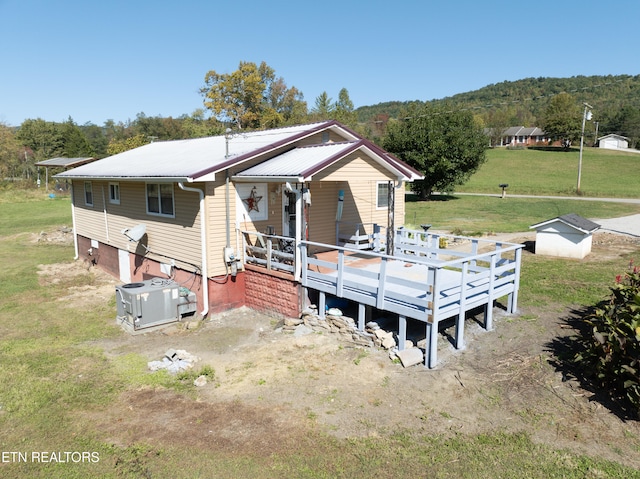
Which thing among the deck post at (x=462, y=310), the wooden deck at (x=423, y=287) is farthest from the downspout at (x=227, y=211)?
the deck post at (x=462, y=310)

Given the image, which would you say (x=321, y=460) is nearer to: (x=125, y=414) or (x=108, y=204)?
(x=125, y=414)

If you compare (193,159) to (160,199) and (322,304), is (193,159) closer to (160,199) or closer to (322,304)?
(160,199)

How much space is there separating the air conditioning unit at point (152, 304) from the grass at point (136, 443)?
63 cm

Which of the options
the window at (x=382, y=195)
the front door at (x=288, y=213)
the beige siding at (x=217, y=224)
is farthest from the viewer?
the window at (x=382, y=195)

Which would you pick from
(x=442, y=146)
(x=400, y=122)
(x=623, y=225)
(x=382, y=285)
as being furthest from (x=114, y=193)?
(x=400, y=122)

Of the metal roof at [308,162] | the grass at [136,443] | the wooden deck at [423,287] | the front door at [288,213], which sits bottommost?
the grass at [136,443]

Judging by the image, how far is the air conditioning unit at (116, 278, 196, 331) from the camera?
10.4m

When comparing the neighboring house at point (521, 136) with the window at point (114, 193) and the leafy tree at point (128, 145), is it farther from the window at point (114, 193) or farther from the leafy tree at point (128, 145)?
the window at point (114, 193)

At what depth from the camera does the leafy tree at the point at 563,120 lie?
79.0 meters

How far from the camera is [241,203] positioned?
11.4 metres

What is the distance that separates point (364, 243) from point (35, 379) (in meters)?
9.10

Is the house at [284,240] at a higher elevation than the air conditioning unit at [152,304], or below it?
higher

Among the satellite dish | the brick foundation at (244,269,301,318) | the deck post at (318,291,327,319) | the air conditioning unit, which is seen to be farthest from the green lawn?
Result: the air conditioning unit

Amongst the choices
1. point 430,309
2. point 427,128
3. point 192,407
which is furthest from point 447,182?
point 192,407
